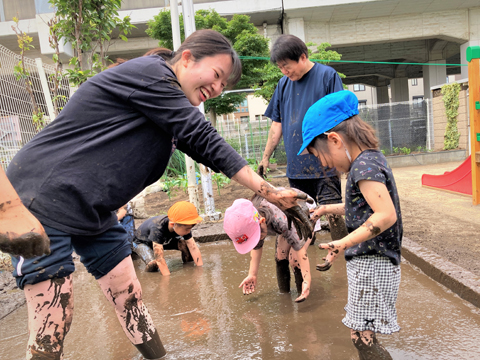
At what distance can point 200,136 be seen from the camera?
1.54 m

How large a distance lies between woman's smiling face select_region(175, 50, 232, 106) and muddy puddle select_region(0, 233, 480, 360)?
1397 mm

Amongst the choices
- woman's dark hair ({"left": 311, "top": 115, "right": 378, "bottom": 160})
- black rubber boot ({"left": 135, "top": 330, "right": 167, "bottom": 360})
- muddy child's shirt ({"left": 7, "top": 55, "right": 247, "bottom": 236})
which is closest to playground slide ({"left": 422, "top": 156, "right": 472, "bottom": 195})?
woman's dark hair ({"left": 311, "top": 115, "right": 378, "bottom": 160})

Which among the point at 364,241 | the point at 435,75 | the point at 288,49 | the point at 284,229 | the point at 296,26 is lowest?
the point at 284,229

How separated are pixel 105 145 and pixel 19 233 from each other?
1.90 ft

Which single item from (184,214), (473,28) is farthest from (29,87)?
(473,28)

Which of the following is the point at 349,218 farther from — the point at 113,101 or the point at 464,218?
the point at 464,218

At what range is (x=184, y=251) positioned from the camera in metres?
4.10

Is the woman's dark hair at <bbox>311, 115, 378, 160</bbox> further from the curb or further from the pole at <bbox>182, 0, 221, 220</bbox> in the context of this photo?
the pole at <bbox>182, 0, 221, 220</bbox>

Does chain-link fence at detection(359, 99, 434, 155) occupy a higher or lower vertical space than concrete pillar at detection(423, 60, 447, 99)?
lower

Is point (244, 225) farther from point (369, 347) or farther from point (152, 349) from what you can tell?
point (369, 347)

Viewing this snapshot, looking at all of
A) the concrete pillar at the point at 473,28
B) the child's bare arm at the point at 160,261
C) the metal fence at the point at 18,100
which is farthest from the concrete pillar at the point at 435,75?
the child's bare arm at the point at 160,261

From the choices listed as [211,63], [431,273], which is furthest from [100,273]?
[431,273]

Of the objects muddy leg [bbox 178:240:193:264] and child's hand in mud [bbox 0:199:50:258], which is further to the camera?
muddy leg [bbox 178:240:193:264]

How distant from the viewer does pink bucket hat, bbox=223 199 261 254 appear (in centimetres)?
255
